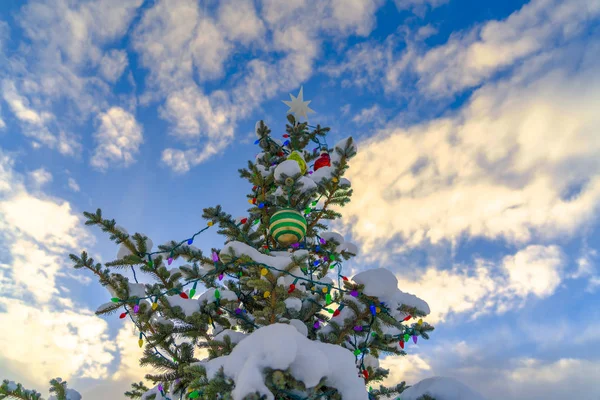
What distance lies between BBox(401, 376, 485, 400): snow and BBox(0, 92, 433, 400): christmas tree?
547 mm

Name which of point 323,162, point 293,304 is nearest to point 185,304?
point 293,304

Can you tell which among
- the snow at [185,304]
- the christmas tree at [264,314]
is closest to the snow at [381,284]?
the christmas tree at [264,314]

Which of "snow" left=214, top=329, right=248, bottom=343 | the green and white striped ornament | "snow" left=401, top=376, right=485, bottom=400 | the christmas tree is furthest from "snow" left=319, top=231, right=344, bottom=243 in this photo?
"snow" left=401, top=376, right=485, bottom=400

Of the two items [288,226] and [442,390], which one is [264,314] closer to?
[288,226]

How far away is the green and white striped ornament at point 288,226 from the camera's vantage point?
4.20 m

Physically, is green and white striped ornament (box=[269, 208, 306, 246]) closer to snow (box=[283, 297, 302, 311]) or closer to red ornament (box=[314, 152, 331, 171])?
snow (box=[283, 297, 302, 311])

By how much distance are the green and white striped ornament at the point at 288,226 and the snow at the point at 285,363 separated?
1.74 m

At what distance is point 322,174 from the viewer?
5.40 metres

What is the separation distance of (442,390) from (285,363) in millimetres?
1700

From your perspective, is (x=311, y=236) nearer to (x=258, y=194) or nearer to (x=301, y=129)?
(x=258, y=194)

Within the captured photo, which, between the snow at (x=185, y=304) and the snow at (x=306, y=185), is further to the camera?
the snow at (x=306, y=185)

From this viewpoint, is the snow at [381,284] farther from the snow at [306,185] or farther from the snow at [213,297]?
Result: the snow at [306,185]

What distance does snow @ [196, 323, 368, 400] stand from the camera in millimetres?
2215

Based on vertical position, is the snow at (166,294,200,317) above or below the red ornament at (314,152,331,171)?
below
